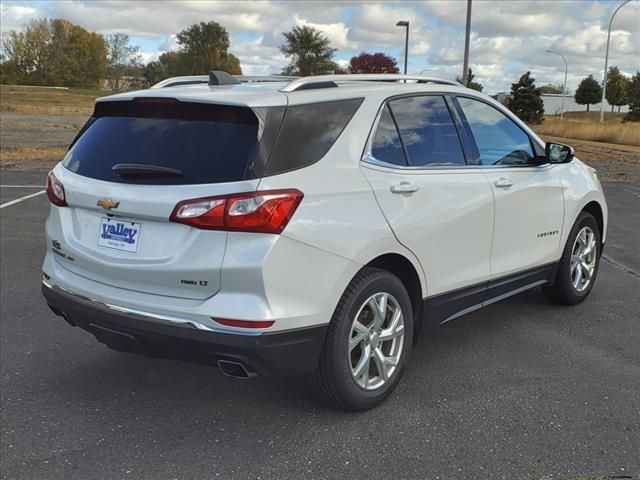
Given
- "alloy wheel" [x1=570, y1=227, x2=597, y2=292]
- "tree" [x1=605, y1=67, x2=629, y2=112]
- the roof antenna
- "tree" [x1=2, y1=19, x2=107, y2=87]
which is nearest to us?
the roof antenna

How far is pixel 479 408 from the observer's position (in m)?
3.49

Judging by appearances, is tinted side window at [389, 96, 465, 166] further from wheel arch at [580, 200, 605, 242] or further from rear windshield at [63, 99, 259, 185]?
wheel arch at [580, 200, 605, 242]

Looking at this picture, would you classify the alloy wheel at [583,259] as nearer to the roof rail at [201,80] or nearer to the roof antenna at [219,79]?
the roof rail at [201,80]

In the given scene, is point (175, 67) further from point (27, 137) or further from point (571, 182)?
point (571, 182)

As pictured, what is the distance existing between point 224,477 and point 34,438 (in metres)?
1.05

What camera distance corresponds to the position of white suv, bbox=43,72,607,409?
287 centimetres

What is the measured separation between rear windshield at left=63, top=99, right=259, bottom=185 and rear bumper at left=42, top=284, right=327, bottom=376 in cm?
67

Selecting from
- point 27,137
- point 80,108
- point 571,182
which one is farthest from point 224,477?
point 80,108

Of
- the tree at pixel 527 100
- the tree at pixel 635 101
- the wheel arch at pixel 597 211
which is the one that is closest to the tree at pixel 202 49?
the tree at pixel 527 100

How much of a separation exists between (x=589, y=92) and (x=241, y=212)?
10405cm

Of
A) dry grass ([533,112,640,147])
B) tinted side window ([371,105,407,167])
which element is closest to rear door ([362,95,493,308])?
tinted side window ([371,105,407,167])

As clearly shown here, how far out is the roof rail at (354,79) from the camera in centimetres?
332

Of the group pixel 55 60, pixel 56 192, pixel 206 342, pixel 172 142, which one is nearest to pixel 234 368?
pixel 206 342

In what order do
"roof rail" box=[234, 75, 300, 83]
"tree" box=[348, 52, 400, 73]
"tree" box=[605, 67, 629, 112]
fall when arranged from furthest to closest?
"tree" box=[605, 67, 629, 112]
"tree" box=[348, 52, 400, 73]
"roof rail" box=[234, 75, 300, 83]
